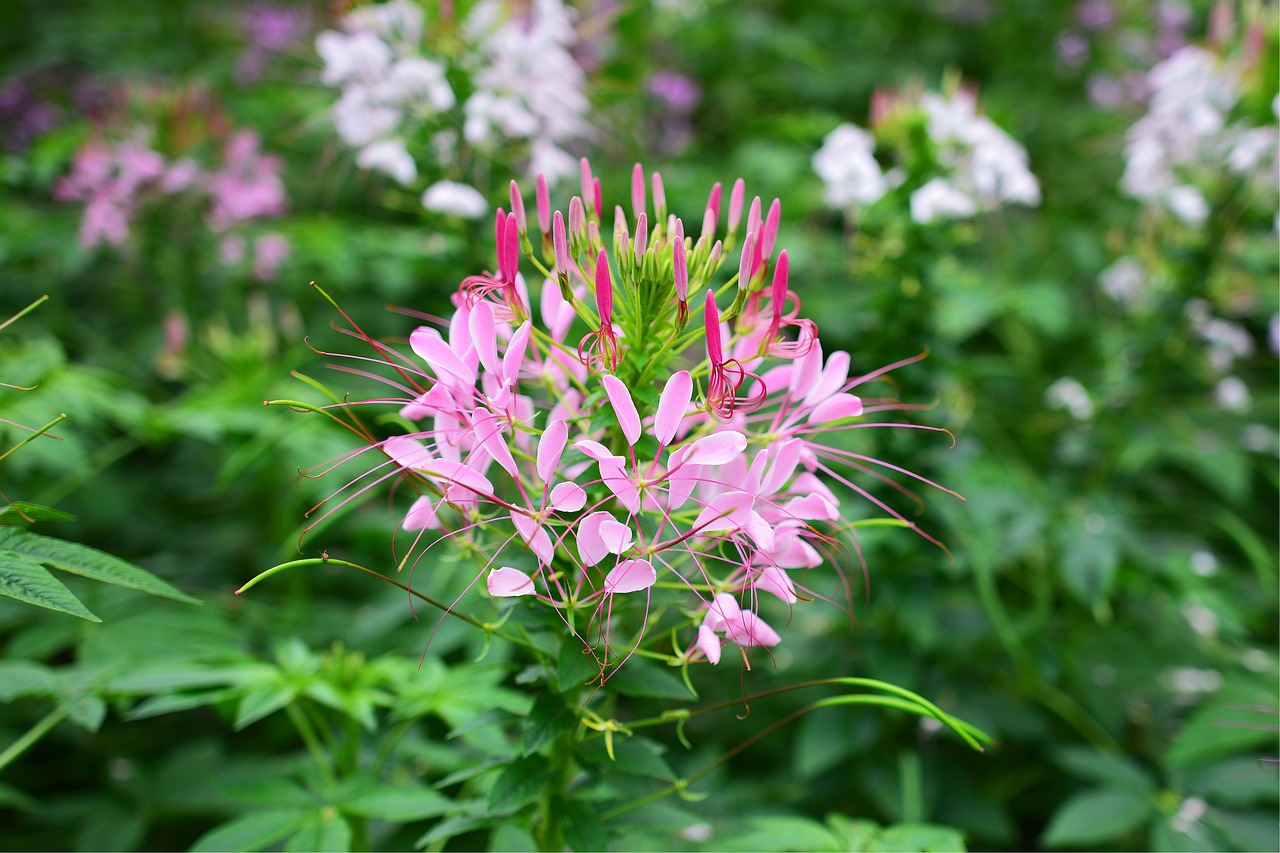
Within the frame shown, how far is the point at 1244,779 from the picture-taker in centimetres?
137

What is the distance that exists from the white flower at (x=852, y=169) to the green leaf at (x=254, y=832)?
1.56 meters

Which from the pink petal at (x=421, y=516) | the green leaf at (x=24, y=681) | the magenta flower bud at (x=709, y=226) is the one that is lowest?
the green leaf at (x=24, y=681)

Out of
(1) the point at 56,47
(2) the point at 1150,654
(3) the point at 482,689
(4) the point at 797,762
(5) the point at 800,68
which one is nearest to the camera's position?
(3) the point at 482,689

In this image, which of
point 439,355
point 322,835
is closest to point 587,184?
point 439,355

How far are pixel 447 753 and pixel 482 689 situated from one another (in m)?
0.21

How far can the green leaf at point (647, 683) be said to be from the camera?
2.77 feet

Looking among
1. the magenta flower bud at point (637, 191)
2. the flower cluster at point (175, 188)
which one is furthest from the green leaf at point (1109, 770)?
the flower cluster at point (175, 188)

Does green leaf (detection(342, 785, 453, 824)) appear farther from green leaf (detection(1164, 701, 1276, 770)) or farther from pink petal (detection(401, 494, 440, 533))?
green leaf (detection(1164, 701, 1276, 770))

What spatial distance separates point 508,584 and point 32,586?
1.52ft

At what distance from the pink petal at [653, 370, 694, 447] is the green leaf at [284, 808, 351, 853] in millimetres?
632

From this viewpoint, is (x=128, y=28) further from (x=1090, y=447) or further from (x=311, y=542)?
(x=1090, y=447)

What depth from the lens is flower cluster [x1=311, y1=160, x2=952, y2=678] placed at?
761 millimetres

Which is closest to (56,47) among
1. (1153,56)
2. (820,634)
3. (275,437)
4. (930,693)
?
(275,437)

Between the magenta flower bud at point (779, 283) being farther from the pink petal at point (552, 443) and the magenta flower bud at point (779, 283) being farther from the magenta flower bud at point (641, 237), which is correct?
the pink petal at point (552, 443)
